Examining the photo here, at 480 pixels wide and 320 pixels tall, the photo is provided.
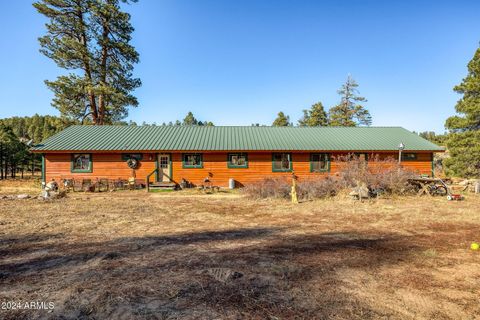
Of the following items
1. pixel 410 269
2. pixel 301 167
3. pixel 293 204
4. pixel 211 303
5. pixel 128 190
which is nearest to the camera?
pixel 211 303

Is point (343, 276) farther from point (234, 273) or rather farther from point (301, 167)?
point (301, 167)

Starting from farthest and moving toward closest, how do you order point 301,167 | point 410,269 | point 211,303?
point 301,167 → point 410,269 → point 211,303

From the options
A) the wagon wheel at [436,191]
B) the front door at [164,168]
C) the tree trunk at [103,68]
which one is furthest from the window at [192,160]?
the wagon wheel at [436,191]

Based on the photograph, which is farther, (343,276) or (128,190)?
(128,190)

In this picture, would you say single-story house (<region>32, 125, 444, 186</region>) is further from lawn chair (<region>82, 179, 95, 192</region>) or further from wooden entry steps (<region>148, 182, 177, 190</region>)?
lawn chair (<region>82, 179, 95, 192</region>)

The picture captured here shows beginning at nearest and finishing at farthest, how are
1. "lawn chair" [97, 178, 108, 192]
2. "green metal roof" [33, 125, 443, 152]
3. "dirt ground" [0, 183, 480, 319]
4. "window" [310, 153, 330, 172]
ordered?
"dirt ground" [0, 183, 480, 319] < "lawn chair" [97, 178, 108, 192] < "green metal roof" [33, 125, 443, 152] < "window" [310, 153, 330, 172]

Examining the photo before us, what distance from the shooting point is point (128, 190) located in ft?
58.7

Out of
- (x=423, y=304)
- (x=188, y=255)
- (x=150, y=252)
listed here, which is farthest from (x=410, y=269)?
(x=150, y=252)

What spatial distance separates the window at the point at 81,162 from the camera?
1870 centimetres

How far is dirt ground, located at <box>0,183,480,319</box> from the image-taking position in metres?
3.23

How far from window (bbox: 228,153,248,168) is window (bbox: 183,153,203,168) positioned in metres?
2.22

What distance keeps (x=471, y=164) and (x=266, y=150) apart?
16.5 metres

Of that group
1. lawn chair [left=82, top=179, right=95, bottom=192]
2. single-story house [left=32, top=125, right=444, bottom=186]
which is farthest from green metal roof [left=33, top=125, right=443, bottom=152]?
lawn chair [left=82, top=179, right=95, bottom=192]

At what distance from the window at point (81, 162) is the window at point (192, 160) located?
690 centimetres
